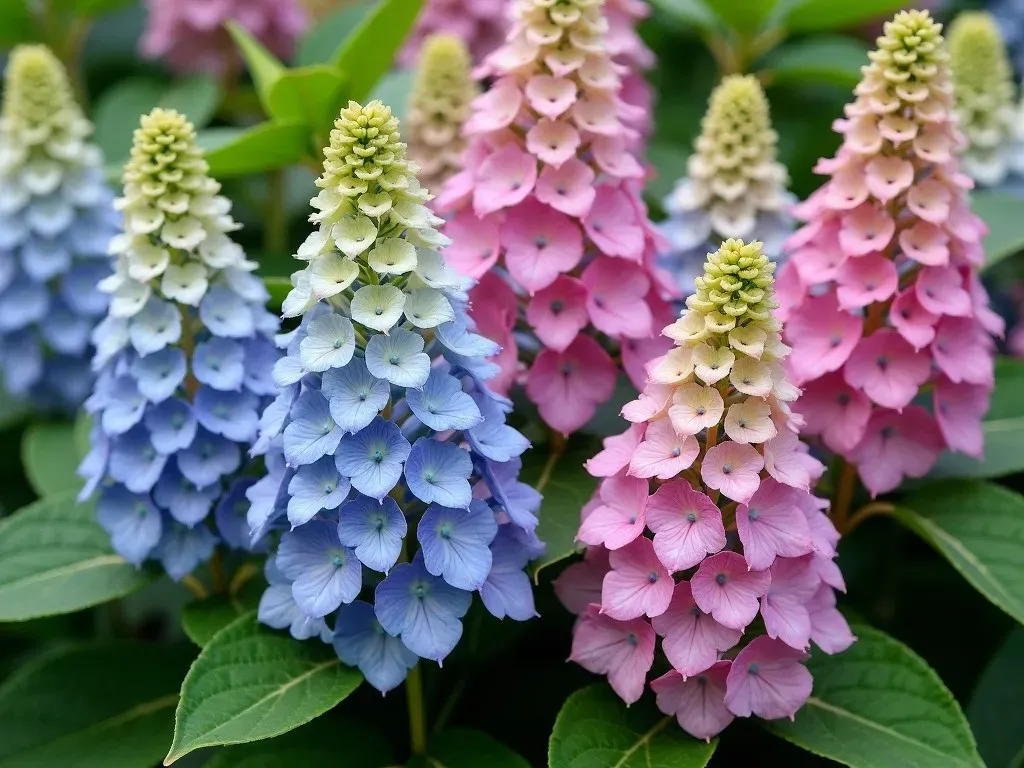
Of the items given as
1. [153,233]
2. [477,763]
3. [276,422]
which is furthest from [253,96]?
[477,763]

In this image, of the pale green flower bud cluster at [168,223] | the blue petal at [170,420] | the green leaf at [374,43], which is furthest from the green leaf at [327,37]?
the blue petal at [170,420]

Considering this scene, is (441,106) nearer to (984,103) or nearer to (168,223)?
(168,223)

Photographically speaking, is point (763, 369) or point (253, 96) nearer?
point (763, 369)

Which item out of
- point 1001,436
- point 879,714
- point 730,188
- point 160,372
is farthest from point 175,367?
point 1001,436

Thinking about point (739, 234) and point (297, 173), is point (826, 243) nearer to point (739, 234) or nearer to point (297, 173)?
point (739, 234)

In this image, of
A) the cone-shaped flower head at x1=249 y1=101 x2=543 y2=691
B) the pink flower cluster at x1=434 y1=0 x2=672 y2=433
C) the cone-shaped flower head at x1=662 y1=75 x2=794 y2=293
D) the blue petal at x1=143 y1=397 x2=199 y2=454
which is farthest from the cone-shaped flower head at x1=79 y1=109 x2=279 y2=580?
the cone-shaped flower head at x1=662 y1=75 x2=794 y2=293

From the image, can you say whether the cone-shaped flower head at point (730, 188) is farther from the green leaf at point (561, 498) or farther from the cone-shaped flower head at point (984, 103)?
the cone-shaped flower head at point (984, 103)
